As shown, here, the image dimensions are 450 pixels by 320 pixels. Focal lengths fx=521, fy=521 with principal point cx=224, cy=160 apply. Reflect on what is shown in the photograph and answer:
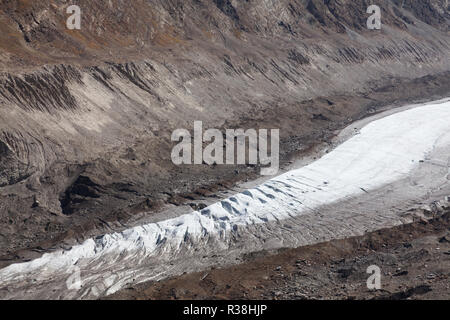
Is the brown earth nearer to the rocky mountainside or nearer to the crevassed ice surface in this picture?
the crevassed ice surface

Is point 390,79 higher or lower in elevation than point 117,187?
higher

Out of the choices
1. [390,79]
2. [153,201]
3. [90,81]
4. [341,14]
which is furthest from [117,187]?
[341,14]

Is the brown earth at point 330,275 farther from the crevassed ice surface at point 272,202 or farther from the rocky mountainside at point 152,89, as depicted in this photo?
the rocky mountainside at point 152,89

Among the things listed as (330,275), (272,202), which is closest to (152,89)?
(272,202)

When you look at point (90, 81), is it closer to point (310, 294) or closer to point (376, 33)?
point (310, 294)

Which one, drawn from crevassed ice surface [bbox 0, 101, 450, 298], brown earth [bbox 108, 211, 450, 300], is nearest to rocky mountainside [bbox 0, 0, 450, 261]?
crevassed ice surface [bbox 0, 101, 450, 298]

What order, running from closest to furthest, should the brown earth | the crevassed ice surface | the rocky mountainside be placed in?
the brown earth → the crevassed ice surface → the rocky mountainside
